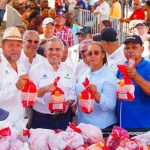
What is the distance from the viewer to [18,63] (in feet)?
14.3

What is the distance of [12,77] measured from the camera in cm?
412

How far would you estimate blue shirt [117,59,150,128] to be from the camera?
389 centimetres

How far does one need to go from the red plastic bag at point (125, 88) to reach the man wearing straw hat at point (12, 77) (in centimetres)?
87

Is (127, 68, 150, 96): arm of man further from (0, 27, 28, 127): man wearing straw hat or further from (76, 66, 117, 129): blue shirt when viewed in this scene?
(0, 27, 28, 127): man wearing straw hat

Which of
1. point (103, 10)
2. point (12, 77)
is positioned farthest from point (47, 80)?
point (103, 10)

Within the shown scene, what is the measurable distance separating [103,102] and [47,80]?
81cm

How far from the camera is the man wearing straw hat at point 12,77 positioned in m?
3.94

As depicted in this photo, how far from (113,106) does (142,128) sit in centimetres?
36

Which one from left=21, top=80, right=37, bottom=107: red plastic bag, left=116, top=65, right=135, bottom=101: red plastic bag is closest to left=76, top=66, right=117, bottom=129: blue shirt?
left=116, top=65, right=135, bottom=101: red plastic bag

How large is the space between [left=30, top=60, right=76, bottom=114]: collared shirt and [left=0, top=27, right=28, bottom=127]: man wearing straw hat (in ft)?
0.85

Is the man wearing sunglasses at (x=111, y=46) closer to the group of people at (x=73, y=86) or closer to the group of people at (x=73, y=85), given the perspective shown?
the group of people at (x=73, y=86)

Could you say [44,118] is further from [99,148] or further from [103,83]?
[99,148]

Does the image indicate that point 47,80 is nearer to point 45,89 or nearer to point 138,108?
point 45,89

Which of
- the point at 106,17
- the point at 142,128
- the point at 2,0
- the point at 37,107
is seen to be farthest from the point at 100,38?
the point at 2,0
